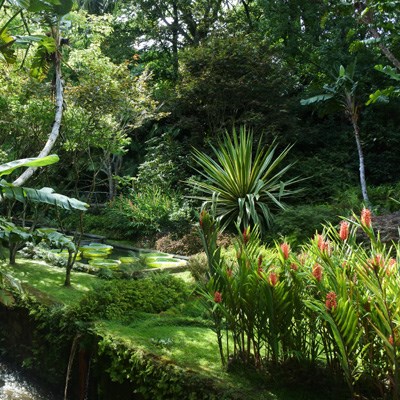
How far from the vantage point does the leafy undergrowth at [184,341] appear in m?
3.03

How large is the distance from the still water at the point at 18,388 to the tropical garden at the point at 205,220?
0.11m

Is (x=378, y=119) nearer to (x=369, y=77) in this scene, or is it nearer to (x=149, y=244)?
(x=369, y=77)

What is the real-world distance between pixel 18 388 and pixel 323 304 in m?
3.66

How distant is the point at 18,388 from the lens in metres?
4.79

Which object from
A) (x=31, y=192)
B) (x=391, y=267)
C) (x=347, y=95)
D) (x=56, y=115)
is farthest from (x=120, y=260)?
(x=347, y=95)

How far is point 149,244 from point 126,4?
1266cm

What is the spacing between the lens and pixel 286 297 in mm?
3020

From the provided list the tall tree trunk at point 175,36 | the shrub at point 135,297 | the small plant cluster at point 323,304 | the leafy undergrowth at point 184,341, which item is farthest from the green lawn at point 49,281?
the tall tree trunk at point 175,36

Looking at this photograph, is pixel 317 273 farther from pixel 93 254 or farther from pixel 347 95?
pixel 347 95

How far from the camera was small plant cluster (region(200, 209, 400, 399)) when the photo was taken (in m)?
2.53

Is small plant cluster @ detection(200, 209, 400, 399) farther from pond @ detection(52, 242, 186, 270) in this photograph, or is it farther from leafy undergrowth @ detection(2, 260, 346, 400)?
pond @ detection(52, 242, 186, 270)

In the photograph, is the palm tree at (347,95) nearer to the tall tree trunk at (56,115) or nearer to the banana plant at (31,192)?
the tall tree trunk at (56,115)

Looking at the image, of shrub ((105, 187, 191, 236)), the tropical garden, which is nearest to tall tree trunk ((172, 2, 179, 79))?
the tropical garden

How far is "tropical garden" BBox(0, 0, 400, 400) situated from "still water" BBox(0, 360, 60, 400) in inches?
4.3
